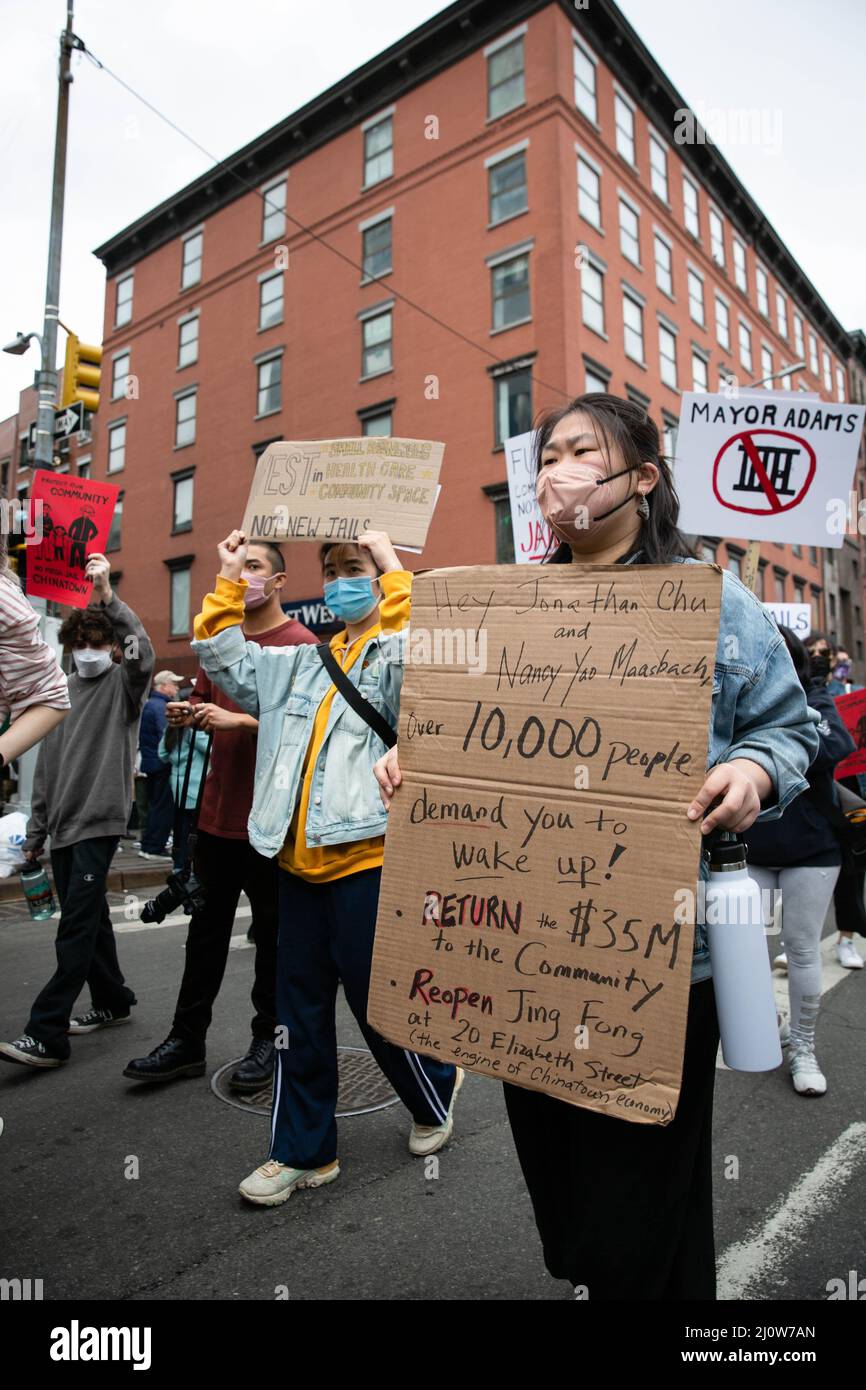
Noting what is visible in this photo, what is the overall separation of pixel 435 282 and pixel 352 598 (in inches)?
829

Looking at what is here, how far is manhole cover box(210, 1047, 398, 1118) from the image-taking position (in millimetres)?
3551

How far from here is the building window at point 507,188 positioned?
2059 cm

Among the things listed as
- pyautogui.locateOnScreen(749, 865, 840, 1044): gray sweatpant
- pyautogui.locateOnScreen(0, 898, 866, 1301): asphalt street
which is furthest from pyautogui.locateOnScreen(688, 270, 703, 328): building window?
pyautogui.locateOnScreen(0, 898, 866, 1301): asphalt street

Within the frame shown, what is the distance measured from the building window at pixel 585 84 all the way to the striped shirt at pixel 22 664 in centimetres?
2293

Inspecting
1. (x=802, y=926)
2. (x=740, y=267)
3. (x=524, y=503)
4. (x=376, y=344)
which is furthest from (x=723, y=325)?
(x=802, y=926)

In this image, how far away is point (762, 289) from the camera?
32.7m

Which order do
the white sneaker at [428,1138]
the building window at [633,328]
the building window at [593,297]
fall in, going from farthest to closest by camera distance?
the building window at [633,328], the building window at [593,297], the white sneaker at [428,1138]

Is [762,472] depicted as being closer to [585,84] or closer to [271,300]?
[585,84]

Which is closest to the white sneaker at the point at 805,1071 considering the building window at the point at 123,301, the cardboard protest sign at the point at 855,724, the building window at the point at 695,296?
the cardboard protest sign at the point at 855,724

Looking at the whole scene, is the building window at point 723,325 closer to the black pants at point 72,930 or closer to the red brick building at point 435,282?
the red brick building at point 435,282

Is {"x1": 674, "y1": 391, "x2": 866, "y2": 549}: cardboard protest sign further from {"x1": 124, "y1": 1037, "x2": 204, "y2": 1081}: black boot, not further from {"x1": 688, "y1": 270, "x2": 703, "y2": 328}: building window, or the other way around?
{"x1": 688, "y1": 270, "x2": 703, "y2": 328}: building window

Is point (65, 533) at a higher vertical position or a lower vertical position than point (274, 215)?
lower

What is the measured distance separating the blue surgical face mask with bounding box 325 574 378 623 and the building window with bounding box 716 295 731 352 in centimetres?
2879

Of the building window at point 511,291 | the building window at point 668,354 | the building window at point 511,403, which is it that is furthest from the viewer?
the building window at point 668,354
